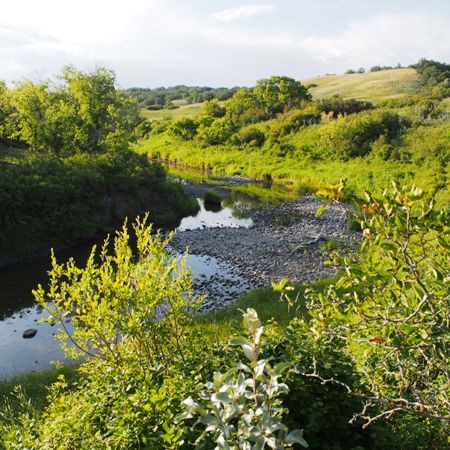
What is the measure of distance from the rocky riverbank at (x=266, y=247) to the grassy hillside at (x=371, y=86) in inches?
1936

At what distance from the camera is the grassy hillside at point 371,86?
78.8 m

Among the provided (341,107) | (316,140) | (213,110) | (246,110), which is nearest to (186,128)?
(246,110)

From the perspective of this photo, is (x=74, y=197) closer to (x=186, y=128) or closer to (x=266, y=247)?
(x=266, y=247)

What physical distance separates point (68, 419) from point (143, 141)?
7543cm

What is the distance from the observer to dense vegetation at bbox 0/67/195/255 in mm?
24031

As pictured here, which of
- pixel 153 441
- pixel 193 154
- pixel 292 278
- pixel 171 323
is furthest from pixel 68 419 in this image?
pixel 193 154

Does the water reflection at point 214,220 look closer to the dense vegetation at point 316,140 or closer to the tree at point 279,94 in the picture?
the dense vegetation at point 316,140

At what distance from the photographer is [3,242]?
22.4 m

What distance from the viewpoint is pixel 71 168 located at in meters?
28.3

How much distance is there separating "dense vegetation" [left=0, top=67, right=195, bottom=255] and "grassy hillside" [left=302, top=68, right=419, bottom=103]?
2020 inches

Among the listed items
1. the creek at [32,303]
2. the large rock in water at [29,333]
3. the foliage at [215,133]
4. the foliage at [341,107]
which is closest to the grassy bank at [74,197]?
the creek at [32,303]

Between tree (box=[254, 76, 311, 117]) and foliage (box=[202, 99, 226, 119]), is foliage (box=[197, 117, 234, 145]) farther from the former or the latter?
foliage (box=[202, 99, 226, 119])

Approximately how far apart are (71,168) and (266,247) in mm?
13944

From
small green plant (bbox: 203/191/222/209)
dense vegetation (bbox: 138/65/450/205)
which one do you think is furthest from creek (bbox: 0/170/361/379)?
dense vegetation (bbox: 138/65/450/205)
